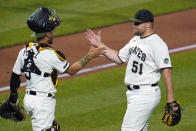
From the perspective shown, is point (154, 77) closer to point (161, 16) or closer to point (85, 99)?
point (85, 99)

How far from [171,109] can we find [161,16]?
855cm

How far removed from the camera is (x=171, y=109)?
248 inches

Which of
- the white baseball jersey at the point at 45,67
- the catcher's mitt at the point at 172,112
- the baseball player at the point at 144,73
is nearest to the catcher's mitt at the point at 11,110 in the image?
the white baseball jersey at the point at 45,67

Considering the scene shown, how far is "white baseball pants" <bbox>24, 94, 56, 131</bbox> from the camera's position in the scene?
6035mm

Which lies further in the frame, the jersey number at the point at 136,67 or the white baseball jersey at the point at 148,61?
the jersey number at the point at 136,67

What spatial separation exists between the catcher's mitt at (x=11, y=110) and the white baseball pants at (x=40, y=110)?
1.25ft

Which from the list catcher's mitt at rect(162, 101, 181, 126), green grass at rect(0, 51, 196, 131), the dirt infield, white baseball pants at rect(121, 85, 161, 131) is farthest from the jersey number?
the dirt infield

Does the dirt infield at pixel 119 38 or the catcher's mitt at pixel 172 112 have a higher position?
the dirt infield at pixel 119 38

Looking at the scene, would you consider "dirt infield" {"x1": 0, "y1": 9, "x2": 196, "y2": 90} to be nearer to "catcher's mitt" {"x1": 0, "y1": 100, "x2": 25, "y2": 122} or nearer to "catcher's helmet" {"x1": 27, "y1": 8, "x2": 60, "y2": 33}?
"catcher's mitt" {"x1": 0, "y1": 100, "x2": 25, "y2": 122}

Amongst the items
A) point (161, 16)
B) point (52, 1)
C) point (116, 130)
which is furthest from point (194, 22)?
point (116, 130)

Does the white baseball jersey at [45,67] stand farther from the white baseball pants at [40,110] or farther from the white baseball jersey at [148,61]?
the white baseball jersey at [148,61]

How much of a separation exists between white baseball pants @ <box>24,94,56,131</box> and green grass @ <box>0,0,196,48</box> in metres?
6.90

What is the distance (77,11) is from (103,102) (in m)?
6.06

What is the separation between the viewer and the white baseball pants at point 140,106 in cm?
647
